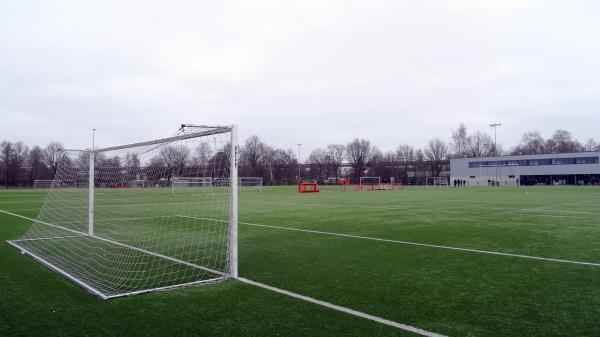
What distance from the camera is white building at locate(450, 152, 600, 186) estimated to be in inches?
3019

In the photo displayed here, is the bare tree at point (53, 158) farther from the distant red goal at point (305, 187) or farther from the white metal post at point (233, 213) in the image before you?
the distant red goal at point (305, 187)

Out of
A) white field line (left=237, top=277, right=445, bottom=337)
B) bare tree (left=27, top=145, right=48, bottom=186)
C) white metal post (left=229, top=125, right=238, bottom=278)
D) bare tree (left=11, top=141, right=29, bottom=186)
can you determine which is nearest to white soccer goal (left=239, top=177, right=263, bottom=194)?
white metal post (left=229, top=125, right=238, bottom=278)

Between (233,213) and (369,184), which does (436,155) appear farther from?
(233,213)

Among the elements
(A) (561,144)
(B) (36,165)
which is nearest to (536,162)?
(A) (561,144)

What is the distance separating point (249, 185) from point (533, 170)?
205ft

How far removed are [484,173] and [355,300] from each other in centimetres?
8915

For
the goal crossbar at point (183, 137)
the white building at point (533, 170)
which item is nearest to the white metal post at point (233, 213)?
the goal crossbar at point (183, 137)

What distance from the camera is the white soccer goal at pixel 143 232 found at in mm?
6594

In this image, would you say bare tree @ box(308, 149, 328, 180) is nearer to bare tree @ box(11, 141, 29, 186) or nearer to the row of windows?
the row of windows

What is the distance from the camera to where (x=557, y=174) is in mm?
79812

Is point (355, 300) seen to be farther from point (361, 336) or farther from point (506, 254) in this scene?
point (506, 254)

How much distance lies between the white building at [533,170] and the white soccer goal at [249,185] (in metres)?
52.0

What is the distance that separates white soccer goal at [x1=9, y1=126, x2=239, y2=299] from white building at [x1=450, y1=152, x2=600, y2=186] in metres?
79.6

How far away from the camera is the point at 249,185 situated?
4881cm
